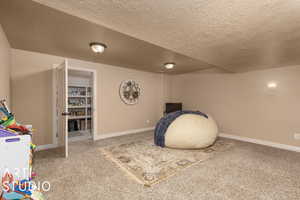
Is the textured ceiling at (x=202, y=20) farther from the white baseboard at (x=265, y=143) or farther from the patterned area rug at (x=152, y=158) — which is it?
the white baseboard at (x=265, y=143)

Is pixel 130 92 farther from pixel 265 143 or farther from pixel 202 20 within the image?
pixel 265 143

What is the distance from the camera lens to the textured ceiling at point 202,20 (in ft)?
3.85

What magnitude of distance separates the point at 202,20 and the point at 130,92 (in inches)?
139

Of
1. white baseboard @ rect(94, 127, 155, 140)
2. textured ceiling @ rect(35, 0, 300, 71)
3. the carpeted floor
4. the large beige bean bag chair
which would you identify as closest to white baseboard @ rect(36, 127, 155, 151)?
white baseboard @ rect(94, 127, 155, 140)

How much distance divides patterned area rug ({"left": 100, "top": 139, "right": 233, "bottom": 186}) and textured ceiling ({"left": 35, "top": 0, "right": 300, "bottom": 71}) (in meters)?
2.10

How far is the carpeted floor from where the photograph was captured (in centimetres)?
170

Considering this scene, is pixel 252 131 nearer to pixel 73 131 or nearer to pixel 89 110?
pixel 89 110

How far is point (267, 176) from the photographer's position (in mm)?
2109

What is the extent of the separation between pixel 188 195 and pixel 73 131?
173 inches

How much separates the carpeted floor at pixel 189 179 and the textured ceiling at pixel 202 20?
210cm

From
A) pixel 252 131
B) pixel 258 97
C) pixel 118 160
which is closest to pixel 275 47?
pixel 258 97

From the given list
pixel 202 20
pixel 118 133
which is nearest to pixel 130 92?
pixel 118 133

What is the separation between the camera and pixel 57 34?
214 cm

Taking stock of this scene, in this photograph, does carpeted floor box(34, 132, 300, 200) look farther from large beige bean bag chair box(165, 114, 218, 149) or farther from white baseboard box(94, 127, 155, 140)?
white baseboard box(94, 127, 155, 140)
